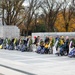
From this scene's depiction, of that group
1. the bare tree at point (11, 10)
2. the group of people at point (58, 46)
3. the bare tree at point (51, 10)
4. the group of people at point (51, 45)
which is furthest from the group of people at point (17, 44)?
the bare tree at point (51, 10)

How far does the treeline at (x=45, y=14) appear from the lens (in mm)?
58250

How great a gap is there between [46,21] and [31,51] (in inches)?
1439

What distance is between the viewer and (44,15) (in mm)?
63531

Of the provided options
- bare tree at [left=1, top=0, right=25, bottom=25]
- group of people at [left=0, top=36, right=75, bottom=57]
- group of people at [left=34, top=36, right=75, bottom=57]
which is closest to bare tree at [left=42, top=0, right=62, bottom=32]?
bare tree at [left=1, top=0, right=25, bottom=25]

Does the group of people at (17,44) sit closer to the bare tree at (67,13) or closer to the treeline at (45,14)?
the treeline at (45,14)

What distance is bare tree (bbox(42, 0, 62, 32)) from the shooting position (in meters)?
Result: 61.3

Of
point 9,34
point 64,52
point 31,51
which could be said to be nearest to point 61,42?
point 64,52

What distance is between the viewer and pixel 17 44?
30.7 meters

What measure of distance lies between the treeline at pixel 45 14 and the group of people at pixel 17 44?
23636mm

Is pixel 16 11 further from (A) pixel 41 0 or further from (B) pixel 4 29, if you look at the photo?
(B) pixel 4 29

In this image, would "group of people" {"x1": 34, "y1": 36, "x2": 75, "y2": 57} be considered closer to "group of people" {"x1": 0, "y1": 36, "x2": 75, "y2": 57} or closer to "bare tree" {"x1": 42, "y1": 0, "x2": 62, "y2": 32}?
"group of people" {"x1": 0, "y1": 36, "x2": 75, "y2": 57}

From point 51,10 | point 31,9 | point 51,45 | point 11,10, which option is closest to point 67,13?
point 51,10

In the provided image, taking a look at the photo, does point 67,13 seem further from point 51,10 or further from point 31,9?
point 31,9

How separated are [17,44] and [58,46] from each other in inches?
343
